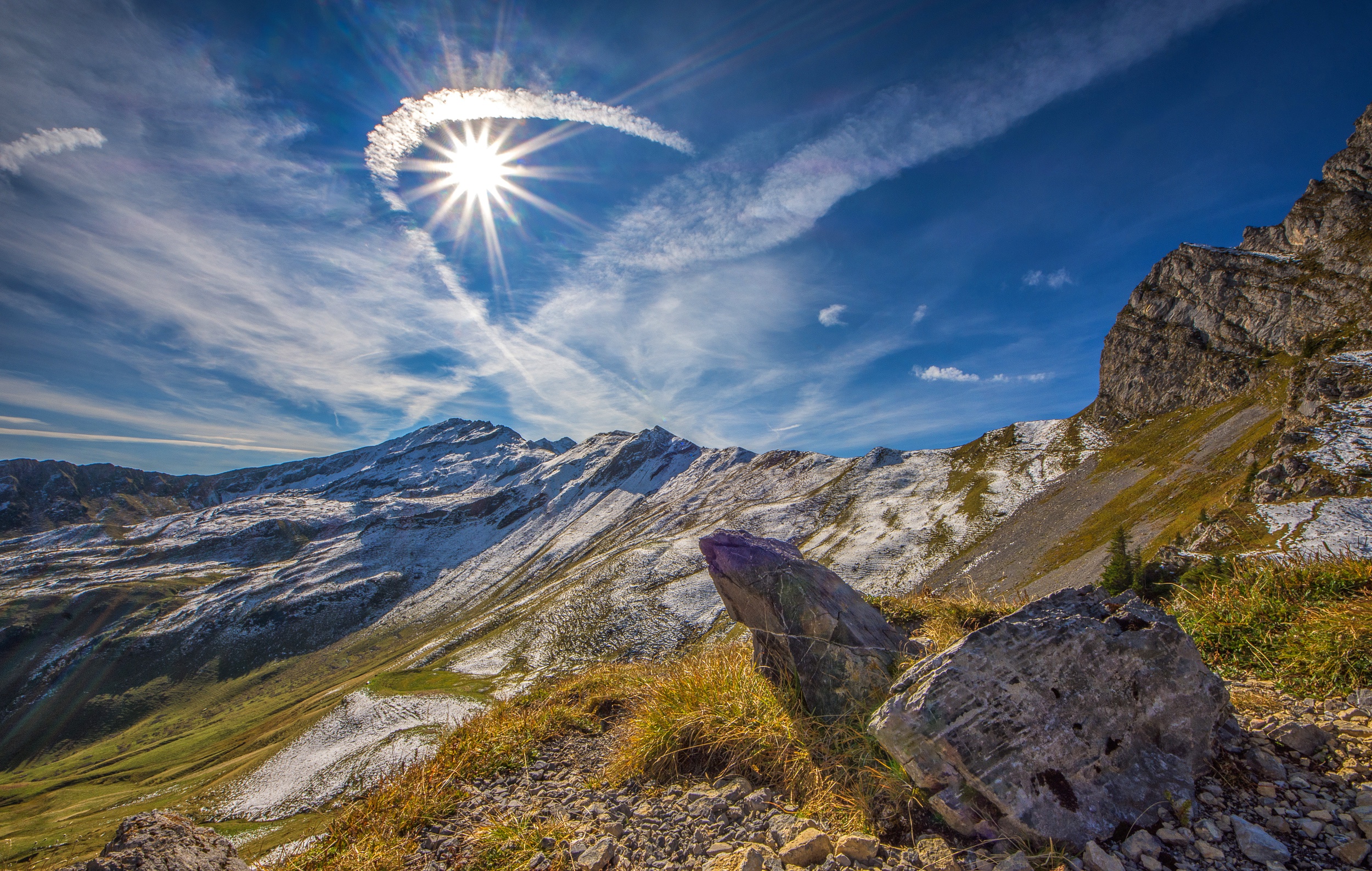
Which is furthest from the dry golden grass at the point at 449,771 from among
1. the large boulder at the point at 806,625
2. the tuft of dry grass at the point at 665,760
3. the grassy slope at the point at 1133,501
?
the grassy slope at the point at 1133,501

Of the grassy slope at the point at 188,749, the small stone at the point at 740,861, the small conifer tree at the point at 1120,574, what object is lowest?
the grassy slope at the point at 188,749

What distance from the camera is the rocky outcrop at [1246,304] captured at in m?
100

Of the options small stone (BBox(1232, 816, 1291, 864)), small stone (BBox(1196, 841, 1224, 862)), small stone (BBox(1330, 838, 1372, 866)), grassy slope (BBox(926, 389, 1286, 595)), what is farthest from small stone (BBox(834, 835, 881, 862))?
grassy slope (BBox(926, 389, 1286, 595))

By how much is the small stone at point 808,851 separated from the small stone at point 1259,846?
2.74 m

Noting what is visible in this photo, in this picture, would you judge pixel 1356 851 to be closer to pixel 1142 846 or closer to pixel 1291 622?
pixel 1142 846

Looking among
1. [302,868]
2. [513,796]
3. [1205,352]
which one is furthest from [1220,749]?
[1205,352]

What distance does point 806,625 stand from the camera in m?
7.30

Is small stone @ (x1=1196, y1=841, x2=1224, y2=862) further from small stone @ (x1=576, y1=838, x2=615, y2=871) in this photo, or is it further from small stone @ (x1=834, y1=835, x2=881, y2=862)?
small stone @ (x1=576, y1=838, x2=615, y2=871)

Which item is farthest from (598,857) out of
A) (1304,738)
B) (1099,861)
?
(1304,738)

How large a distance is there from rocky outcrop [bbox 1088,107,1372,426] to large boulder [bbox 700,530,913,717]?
436 ft

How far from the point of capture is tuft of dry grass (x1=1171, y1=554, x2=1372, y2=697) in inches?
202

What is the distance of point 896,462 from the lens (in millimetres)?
132375

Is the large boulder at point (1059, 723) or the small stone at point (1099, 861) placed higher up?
the large boulder at point (1059, 723)

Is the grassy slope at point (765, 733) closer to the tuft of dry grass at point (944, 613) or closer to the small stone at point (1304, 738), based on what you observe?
the tuft of dry grass at point (944, 613)
